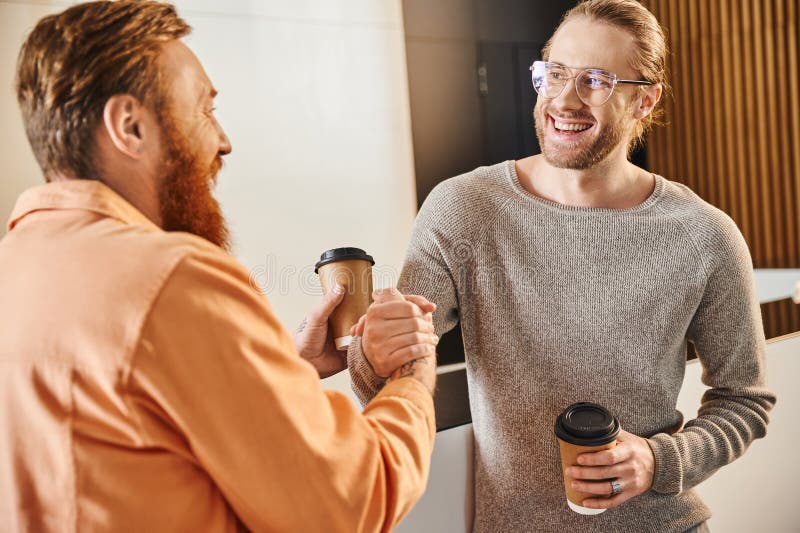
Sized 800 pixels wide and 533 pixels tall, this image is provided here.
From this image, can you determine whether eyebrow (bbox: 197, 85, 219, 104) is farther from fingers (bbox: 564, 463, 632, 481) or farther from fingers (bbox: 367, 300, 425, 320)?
fingers (bbox: 564, 463, 632, 481)

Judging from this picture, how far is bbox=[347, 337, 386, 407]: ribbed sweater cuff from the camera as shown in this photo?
1.28 metres

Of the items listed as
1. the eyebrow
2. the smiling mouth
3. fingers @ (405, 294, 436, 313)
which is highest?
the eyebrow

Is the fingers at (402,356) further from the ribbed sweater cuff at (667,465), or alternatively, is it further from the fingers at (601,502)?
the ribbed sweater cuff at (667,465)

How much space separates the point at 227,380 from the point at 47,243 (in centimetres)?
25

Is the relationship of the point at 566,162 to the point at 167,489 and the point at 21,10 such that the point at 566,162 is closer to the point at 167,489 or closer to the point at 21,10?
the point at 167,489

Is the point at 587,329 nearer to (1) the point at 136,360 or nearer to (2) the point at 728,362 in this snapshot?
(2) the point at 728,362

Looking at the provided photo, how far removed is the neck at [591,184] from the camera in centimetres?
158

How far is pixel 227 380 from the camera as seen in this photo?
783 millimetres

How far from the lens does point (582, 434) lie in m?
1.28

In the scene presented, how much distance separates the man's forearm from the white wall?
852 mm

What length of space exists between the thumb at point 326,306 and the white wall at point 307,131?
0.61 m

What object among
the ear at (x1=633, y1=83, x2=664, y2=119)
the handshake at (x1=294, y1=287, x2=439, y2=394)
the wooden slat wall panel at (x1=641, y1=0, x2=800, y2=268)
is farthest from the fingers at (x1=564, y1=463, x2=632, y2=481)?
the wooden slat wall panel at (x1=641, y1=0, x2=800, y2=268)

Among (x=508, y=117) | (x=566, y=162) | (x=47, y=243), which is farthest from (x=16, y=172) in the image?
(x=508, y=117)

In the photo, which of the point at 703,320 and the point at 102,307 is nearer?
the point at 102,307
